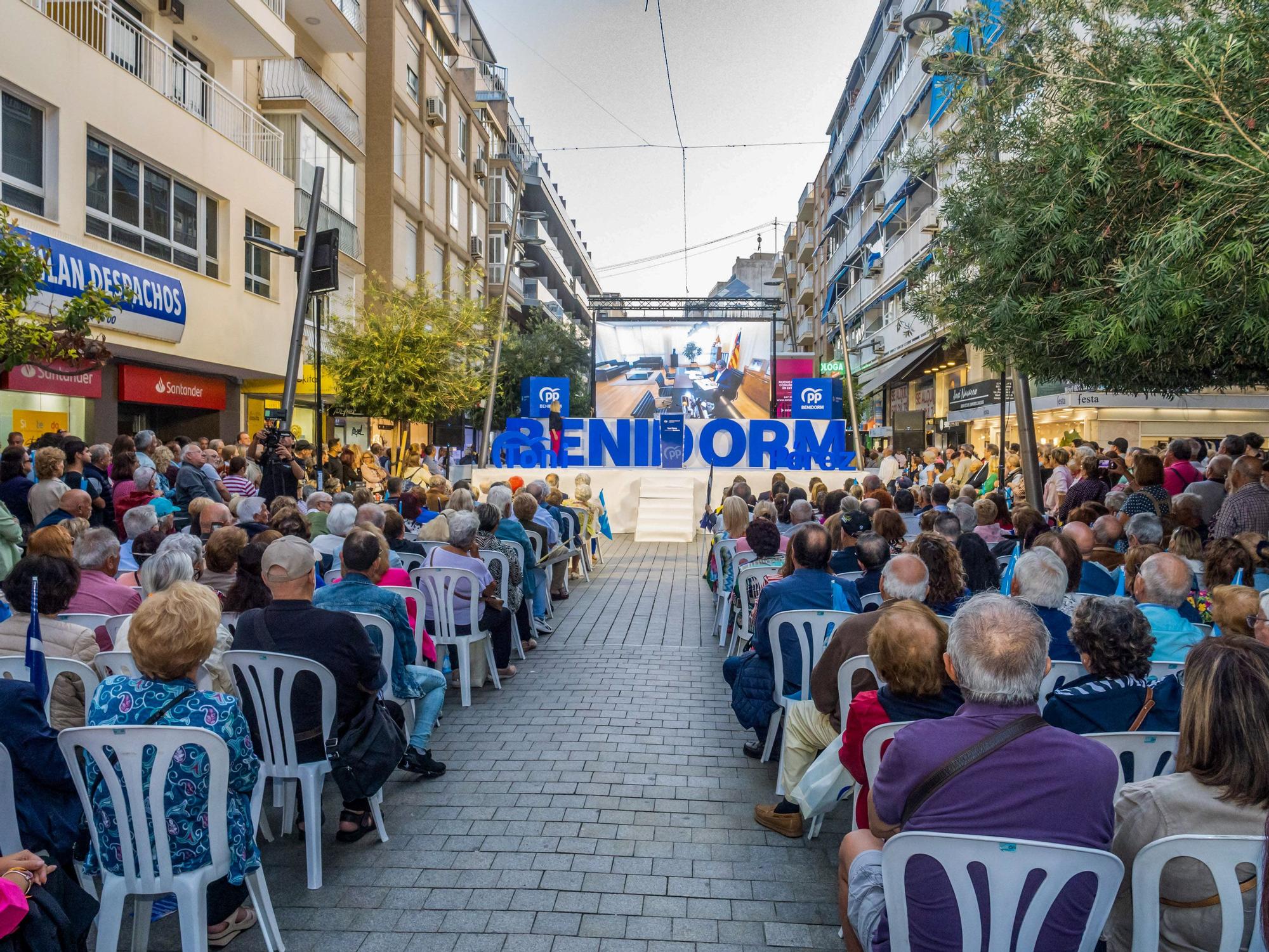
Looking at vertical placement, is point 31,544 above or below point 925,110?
below

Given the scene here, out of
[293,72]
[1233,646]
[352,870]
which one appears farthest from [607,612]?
[293,72]

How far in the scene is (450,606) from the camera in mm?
6652

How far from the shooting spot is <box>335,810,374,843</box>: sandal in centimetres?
435

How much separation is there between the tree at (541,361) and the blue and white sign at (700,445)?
45.6 ft

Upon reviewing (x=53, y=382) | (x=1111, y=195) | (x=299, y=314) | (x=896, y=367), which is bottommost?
(x=53, y=382)

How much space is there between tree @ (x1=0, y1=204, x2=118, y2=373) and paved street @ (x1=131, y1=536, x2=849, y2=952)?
4.29m

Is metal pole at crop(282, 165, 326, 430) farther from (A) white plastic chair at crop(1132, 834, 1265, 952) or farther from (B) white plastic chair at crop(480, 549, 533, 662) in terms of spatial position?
(A) white plastic chair at crop(1132, 834, 1265, 952)

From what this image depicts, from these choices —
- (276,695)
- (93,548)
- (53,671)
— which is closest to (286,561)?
(276,695)

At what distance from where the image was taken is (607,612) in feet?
34.5

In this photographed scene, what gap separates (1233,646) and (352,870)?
353 cm

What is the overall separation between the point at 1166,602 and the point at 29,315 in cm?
835

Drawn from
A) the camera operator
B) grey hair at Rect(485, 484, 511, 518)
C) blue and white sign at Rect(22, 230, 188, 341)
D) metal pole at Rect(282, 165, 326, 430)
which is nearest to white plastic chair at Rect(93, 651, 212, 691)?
grey hair at Rect(485, 484, 511, 518)

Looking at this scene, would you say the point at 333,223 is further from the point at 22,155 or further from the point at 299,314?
the point at 299,314

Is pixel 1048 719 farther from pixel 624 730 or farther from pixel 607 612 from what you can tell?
pixel 607 612
